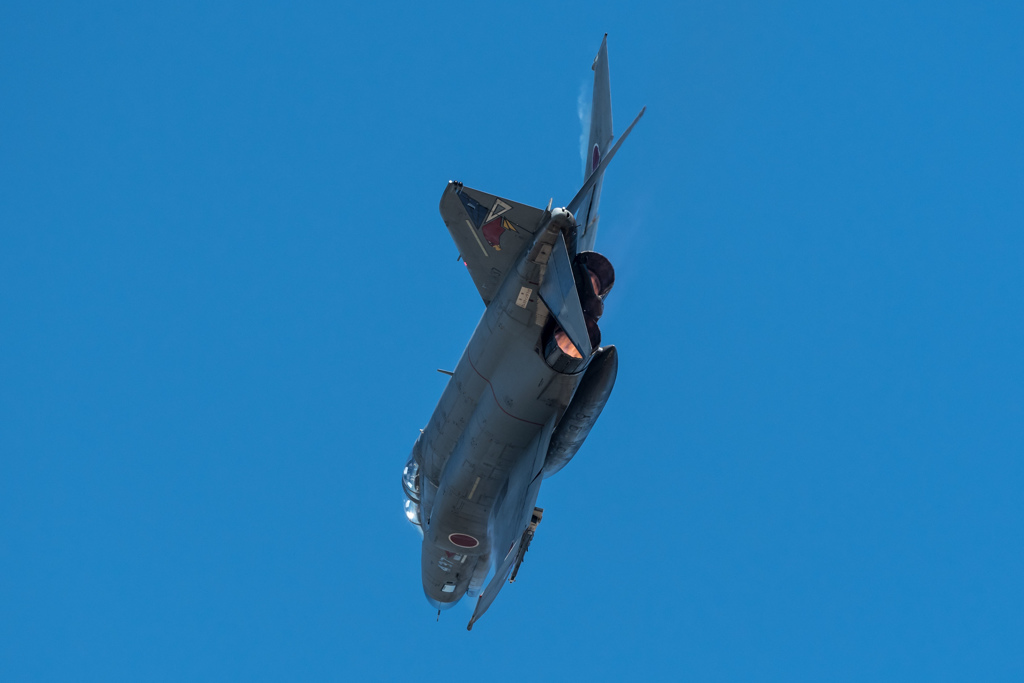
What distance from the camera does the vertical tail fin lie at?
19875 millimetres

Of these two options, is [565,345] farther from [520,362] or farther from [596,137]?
[596,137]

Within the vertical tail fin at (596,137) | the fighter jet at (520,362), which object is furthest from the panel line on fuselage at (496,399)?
the vertical tail fin at (596,137)

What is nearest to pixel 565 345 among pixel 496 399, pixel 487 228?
pixel 496 399

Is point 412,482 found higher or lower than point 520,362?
lower

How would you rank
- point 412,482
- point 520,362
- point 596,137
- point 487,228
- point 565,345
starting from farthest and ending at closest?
point 412,482 < point 596,137 < point 520,362 < point 487,228 < point 565,345

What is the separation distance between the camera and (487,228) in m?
17.8

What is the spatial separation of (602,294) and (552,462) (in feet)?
17.1

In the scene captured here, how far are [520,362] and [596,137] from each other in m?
6.95

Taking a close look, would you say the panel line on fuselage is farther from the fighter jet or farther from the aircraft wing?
the aircraft wing

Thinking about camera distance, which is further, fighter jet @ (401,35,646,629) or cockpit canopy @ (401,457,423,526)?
cockpit canopy @ (401,457,423,526)

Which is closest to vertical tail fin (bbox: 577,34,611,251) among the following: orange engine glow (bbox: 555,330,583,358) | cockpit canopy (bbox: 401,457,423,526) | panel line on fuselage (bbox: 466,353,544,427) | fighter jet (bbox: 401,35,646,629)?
fighter jet (bbox: 401,35,646,629)

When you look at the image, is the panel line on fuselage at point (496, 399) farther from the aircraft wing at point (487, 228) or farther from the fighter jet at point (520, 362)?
the aircraft wing at point (487, 228)

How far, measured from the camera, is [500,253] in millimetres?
18094

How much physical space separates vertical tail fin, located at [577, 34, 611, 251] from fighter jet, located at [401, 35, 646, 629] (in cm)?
3
